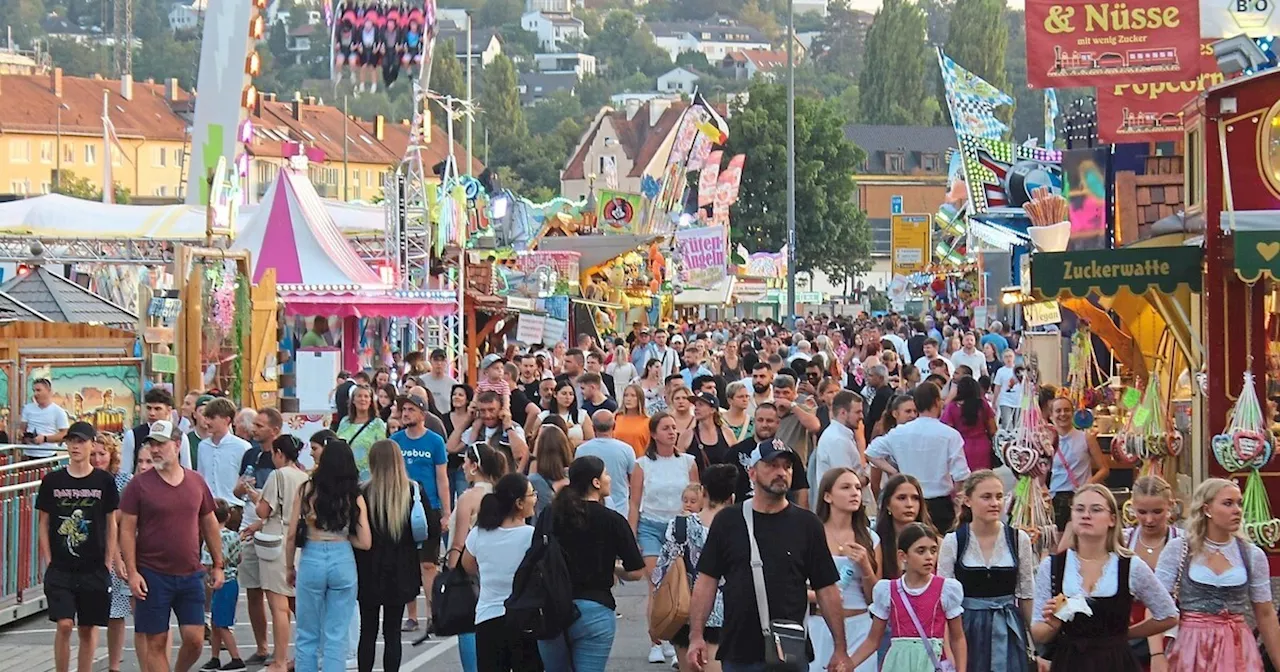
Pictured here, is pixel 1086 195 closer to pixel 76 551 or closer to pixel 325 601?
pixel 325 601

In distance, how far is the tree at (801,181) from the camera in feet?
250

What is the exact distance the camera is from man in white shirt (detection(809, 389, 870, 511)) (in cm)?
1160

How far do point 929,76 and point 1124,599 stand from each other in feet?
457

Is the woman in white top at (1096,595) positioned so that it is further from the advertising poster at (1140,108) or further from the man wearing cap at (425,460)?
the advertising poster at (1140,108)

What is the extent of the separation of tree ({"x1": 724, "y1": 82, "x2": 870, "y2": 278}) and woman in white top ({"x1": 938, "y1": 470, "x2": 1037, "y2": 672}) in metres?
67.9

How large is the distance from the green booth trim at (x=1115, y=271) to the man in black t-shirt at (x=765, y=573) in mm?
4341

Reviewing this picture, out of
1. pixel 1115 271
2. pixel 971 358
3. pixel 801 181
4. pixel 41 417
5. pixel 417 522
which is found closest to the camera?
pixel 417 522

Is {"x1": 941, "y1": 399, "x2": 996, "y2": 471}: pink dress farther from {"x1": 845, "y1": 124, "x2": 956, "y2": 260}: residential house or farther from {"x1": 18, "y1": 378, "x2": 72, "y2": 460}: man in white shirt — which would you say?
{"x1": 845, "y1": 124, "x2": 956, "y2": 260}: residential house

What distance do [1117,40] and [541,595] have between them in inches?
347

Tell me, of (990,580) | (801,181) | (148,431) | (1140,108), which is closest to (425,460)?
(148,431)

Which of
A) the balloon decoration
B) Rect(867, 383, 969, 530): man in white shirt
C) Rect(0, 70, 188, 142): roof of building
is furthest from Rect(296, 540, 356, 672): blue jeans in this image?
Rect(0, 70, 188, 142): roof of building

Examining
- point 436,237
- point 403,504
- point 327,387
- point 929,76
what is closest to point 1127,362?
point 403,504

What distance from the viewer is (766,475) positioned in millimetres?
7984

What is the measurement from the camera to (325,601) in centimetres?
980
